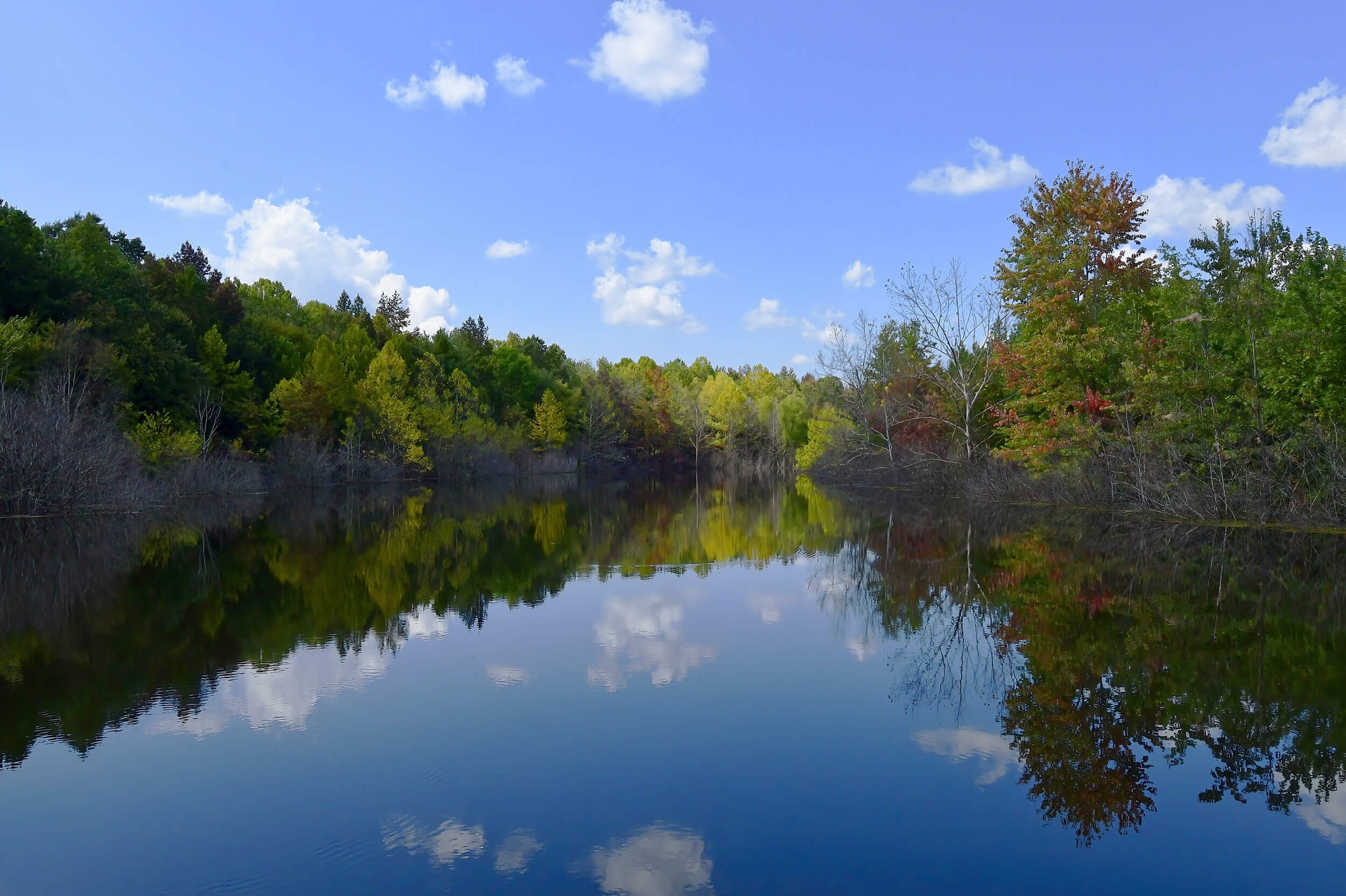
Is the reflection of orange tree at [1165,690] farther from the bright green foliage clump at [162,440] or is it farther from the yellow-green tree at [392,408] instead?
the yellow-green tree at [392,408]

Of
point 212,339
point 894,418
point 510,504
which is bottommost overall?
point 510,504

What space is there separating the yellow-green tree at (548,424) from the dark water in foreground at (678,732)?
53592mm

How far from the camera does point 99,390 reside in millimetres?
29375

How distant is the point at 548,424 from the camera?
67.6 metres

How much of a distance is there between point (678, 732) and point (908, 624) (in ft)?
16.0

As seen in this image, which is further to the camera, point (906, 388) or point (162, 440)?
point (906, 388)

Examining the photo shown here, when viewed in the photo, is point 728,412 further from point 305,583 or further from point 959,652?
point 959,652

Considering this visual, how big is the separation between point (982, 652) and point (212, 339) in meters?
42.5

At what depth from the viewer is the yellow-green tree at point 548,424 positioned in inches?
2657

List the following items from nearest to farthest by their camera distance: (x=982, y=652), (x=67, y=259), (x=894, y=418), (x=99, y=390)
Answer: (x=982, y=652), (x=99, y=390), (x=67, y=259), (x=894, y=418)

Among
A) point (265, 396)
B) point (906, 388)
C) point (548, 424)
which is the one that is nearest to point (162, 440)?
point (265, 396)

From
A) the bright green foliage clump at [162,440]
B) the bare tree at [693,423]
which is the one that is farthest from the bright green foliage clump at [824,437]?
the bright green foliage clump at [162,440]

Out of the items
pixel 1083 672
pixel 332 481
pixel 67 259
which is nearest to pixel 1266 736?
pixel 1083 672

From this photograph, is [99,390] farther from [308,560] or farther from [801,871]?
[801,871]
